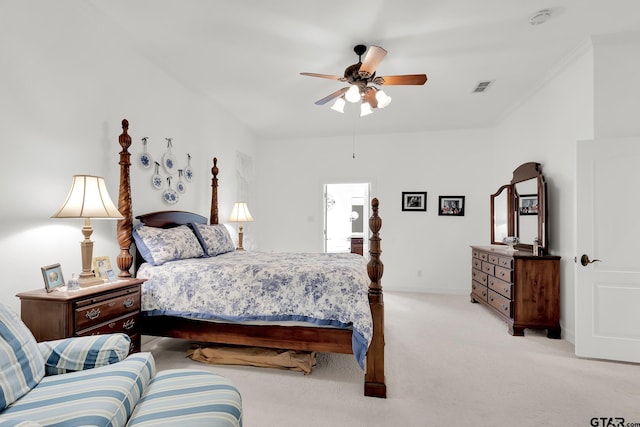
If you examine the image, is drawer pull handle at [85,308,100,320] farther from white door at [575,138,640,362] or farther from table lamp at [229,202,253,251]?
white door at [575,138,640,362]

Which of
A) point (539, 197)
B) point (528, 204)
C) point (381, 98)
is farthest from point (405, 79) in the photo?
point (528, 204)

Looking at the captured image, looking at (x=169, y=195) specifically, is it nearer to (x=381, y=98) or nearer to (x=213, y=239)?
(x=213, y=239)

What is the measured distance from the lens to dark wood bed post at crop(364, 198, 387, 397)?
215cm

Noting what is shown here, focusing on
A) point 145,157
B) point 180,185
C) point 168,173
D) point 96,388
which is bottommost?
point 96,388

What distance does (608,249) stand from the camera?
2.65 metres

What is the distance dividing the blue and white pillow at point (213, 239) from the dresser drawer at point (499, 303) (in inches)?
131

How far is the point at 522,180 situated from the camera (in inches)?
154

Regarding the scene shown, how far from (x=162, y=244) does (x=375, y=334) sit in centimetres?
201

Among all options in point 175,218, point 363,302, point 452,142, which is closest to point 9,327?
point 363,302

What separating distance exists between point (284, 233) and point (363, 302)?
387 cm

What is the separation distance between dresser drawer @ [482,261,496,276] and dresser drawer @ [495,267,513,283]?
0.46ft

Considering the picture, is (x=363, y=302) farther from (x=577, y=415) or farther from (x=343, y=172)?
(x=343, y=172)

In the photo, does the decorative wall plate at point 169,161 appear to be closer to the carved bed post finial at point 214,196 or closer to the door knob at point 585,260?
the carved bed post finial at point 214,196

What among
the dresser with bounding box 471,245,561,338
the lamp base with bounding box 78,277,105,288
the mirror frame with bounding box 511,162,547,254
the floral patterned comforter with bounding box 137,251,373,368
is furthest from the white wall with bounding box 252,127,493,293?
the lamp base with bounding box 78,277,105,288
